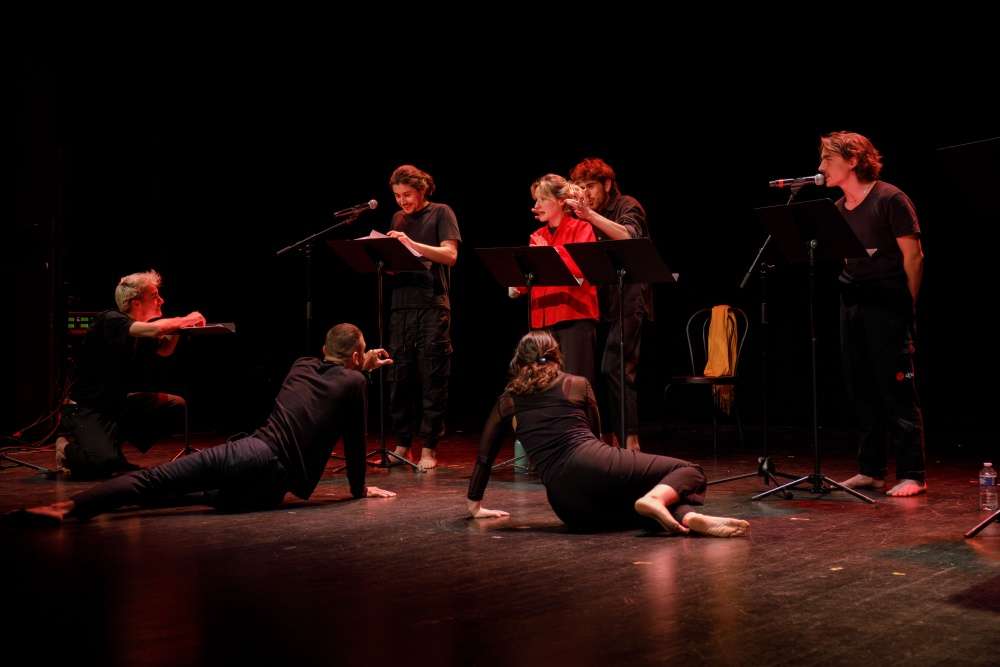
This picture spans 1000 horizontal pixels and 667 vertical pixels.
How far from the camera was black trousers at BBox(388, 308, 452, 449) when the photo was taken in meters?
6.41

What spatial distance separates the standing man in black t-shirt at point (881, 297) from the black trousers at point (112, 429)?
13.5 ft

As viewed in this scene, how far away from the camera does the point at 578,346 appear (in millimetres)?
5805

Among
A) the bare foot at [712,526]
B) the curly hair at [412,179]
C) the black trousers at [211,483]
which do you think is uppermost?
the curly hair at [412,179]

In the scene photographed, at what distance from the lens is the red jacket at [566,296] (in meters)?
5.81

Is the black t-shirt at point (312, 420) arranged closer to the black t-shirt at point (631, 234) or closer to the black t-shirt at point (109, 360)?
the black t-shirt at point (109, 360)

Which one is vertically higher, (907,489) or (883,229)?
(883,229)

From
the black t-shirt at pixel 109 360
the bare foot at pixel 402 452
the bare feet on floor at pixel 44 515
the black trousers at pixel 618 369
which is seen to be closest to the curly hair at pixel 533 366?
the black trousers at pixel 618 369

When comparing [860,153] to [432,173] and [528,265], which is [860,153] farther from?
[432,173]

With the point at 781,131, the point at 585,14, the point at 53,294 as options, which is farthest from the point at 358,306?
the point at 781,131

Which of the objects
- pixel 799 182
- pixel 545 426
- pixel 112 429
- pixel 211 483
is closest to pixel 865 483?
pixel 799 182

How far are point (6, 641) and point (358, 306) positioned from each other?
294 inches

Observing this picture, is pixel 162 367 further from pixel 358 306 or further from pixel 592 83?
pixel 592 83

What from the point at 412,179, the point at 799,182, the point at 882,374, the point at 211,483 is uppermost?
the point at 412,179

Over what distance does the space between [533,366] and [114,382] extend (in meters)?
3.09
